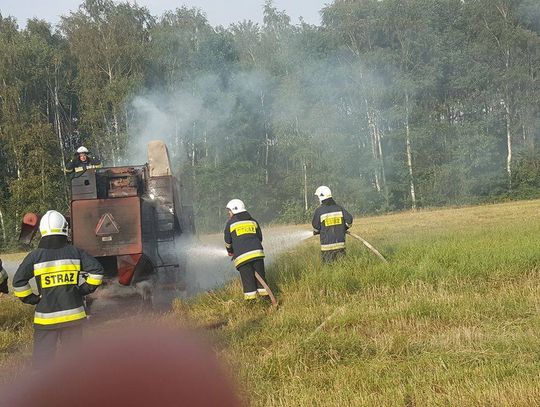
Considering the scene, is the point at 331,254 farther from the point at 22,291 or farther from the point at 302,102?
the point at 302,102

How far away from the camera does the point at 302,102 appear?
114 feet

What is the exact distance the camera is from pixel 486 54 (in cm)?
3584

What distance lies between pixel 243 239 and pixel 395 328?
9.27ft

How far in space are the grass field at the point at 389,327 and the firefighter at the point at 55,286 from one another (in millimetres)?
1029

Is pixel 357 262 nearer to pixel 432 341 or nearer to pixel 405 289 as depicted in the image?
pixel 405 289

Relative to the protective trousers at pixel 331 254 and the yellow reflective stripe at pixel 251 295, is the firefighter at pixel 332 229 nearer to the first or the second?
the protective trousers at pixel 331 254

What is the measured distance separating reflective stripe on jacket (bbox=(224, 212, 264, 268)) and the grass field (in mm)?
611

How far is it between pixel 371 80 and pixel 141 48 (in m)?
13.7

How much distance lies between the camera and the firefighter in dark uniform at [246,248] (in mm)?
7500

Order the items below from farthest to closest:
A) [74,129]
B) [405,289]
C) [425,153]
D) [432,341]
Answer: [425,153] → [74,129] → [405,289] → [432,341]

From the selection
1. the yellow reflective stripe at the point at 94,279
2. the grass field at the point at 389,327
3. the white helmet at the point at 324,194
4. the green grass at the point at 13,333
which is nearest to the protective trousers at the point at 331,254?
the grass field at the point at 389,327

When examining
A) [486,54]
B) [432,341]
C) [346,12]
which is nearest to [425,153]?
[486,54]

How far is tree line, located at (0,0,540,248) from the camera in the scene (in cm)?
3120

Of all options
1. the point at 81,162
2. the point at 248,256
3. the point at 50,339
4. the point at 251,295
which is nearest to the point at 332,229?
the point at 248,256
